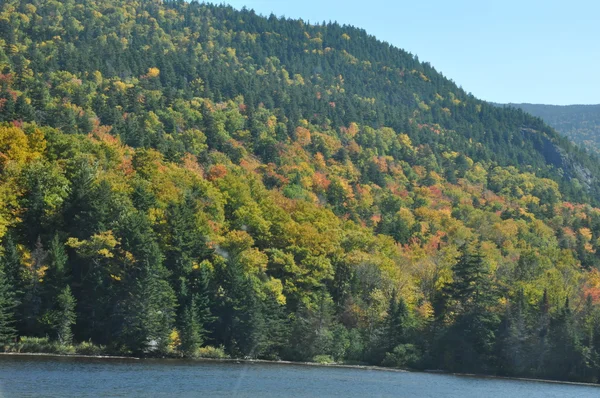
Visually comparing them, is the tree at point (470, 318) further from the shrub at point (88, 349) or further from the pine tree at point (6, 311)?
the pine tree at point (6, 311)

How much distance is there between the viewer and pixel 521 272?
139750mm

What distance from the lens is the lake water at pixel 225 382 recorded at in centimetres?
6588

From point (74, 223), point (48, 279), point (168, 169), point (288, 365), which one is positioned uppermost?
point (168, 169)

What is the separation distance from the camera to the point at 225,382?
77.1 metres

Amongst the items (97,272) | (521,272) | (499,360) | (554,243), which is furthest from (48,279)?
(554,243)

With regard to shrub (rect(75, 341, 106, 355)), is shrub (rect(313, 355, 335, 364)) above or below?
below

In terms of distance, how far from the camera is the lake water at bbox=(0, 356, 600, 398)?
6588cm

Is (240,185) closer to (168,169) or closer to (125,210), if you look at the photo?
(168,169)

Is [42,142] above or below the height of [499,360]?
above

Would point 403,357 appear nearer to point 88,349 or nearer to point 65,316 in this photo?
point 88,349

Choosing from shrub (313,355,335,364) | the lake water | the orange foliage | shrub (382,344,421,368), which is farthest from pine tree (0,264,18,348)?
the orange foliage

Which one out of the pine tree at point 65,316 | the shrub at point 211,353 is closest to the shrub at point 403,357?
the shrub at point 211,353

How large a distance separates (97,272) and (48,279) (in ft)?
19.2

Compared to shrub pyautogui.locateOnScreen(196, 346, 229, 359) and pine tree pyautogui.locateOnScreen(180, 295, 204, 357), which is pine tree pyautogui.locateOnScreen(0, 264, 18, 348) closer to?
pine tree pyautogui.locateOnScreen(180, 295, 204, 357)
